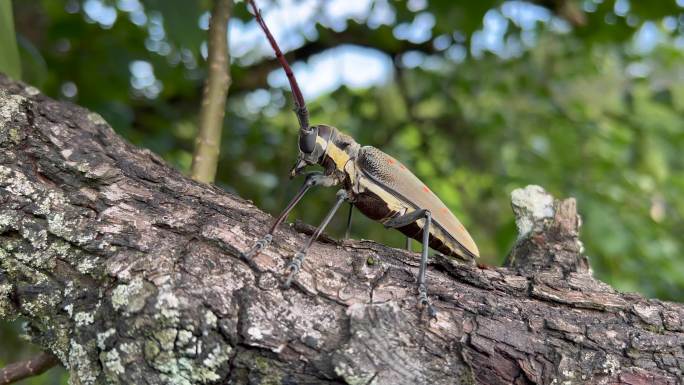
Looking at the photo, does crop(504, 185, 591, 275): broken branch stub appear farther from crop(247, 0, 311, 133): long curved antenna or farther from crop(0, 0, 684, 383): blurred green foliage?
crop(0, 0, 684, 383): blurred green foliage

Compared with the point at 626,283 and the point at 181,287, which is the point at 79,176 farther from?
the point at 626,283

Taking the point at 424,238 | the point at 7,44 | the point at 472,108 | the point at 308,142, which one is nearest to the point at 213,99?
the point at 308,142

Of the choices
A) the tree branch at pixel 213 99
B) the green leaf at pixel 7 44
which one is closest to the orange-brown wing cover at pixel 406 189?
the tree branch at pixel 213 99

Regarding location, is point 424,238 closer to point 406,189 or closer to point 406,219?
point 406,219

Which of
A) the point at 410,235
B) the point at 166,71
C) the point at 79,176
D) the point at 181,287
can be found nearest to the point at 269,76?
the point at 166,71

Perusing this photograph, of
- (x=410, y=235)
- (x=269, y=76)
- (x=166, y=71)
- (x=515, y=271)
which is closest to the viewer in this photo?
(x=515, y=271)

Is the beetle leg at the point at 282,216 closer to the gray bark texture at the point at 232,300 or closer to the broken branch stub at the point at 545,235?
the gray bark texture at the point at 232,300
